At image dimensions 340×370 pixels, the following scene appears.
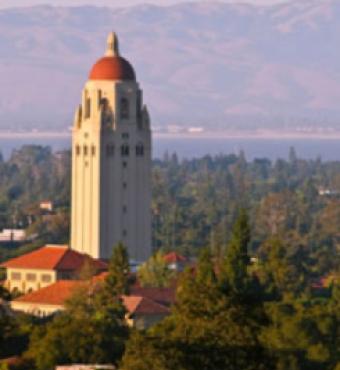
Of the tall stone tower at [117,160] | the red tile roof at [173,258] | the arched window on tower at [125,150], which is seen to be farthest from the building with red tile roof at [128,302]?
the arched window on tower at [125,150]

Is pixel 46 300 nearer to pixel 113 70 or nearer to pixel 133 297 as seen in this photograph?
pixel 133 297

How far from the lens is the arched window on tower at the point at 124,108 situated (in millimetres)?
66125

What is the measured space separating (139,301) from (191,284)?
1919cm

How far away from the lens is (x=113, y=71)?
218 ft

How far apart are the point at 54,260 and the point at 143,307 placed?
1240 centimetres

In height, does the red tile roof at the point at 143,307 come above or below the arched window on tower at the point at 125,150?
below

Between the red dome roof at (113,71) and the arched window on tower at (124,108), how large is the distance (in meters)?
0.70

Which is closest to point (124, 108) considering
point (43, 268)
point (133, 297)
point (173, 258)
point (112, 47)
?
point (112, 47)

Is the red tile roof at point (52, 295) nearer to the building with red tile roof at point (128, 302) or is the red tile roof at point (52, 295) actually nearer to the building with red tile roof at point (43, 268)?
the building with red tile roof at point (128, 302)

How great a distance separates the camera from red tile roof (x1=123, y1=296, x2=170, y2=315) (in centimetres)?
4657

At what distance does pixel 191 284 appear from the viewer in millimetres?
28531

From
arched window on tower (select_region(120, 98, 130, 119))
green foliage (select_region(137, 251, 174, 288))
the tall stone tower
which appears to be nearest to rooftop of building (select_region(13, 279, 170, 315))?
green foliage (select_region(137, 251, 174, 288))

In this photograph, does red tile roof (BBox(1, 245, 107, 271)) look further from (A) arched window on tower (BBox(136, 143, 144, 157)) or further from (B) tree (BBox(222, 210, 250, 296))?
(B) tree (BBox(222, 210, 250, 296))

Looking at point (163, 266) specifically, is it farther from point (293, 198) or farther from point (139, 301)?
point (293, 198)
